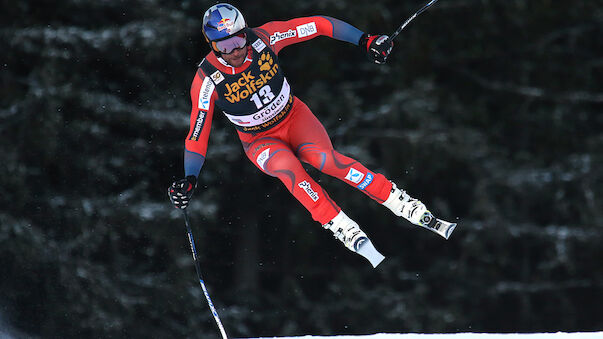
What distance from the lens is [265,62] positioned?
500 cm

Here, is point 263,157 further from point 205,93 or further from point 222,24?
point 222,24

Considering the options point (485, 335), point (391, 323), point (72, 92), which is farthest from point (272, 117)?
point (391, 323)

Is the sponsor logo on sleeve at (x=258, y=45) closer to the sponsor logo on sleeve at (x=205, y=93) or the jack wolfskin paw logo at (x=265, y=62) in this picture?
the jack wolfskin paw logo at (x=265, y=62)

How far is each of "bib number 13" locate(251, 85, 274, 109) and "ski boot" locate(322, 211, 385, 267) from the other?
0.78 m

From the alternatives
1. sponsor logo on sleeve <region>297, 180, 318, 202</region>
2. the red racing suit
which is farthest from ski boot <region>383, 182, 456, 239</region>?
sponsor logo on sleeve <region>297, 180, 318, 202</region>

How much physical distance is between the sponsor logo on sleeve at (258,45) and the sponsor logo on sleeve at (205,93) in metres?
0.32

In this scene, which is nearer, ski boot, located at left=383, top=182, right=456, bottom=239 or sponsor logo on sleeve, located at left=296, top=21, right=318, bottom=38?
ski boot, located at left=383, top=182, right=456, bottom=239

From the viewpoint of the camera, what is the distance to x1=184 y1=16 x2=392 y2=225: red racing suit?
487 cm

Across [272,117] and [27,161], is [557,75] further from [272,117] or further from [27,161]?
[272,117]

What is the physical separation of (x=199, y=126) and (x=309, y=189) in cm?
69

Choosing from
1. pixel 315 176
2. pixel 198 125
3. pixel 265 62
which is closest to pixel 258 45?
pixel 265 62

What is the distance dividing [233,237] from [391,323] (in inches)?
98.6

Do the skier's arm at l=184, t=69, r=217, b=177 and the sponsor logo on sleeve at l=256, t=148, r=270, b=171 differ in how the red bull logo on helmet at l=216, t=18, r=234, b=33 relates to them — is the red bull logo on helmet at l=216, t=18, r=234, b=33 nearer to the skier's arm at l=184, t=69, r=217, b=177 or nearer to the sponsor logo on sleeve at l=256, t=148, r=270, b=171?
the skier's arm at l=184, t=69, r=217, b=177

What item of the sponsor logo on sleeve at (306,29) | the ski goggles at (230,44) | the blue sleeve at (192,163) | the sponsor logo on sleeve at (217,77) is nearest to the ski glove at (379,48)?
the sponsor logo on sleeve at (306,29)
